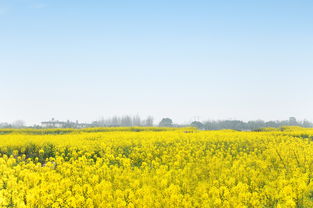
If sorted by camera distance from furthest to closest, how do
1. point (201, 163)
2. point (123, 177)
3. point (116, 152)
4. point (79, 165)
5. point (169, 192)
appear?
1. point (116, 152)
2. point (201, 163)
3. point (79, 165)
4. point (123, 177)
5. point (169, 192)

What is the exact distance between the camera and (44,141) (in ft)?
47.0

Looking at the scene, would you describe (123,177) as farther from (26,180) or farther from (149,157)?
(149,157)

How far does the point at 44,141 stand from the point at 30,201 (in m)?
8.80

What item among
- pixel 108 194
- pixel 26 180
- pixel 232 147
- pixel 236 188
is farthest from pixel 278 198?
pixel 232 147

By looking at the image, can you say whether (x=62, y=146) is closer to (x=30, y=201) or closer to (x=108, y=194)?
(x=30, y=201)

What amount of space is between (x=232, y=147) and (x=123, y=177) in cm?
792

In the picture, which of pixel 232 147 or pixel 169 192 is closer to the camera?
pixel 169 192

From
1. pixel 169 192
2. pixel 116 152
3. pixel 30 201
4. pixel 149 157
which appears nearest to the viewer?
pixel 169 192

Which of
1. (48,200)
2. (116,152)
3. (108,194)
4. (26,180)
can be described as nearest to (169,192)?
(108,194)

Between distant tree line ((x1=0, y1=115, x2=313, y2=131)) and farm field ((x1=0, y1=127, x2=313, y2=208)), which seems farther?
distant tree line ((x1=0, y1=115, x2=313, y2=131))

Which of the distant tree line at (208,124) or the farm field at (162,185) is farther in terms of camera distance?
the distant tree line at (208,124)

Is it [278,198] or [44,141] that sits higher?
[44,141]

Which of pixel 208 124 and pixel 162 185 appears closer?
pixel 162 185

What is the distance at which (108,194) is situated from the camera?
5672 millimetres
